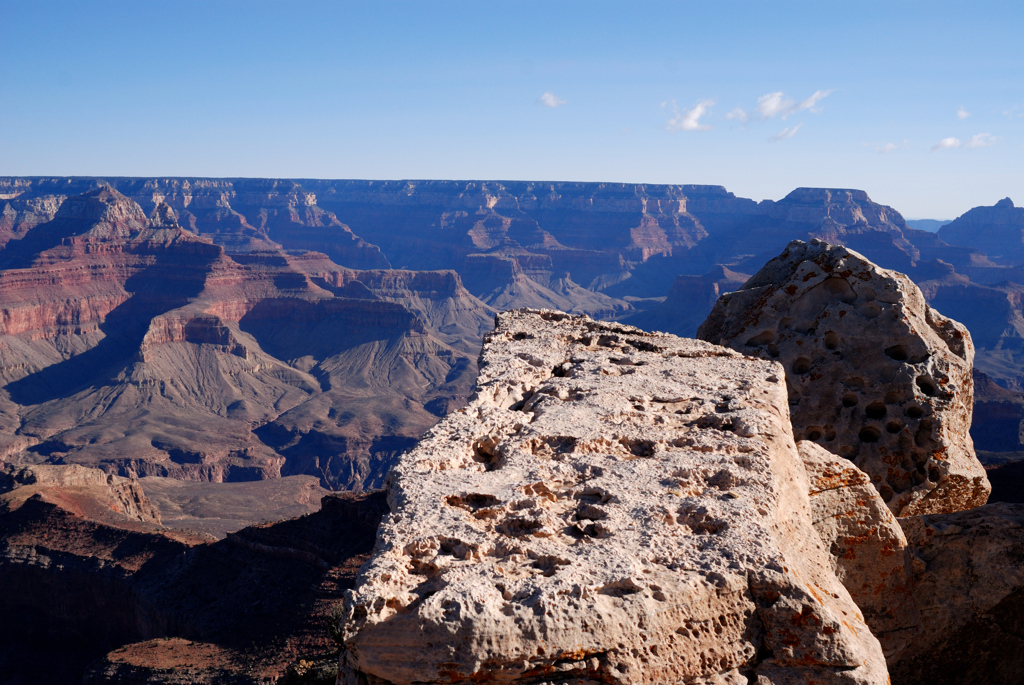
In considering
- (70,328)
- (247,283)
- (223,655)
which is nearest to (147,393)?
(70,328)

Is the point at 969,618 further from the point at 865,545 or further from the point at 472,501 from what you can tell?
the point at 472,501

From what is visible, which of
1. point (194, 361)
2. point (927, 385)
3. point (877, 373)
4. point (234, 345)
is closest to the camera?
point (927, 385)

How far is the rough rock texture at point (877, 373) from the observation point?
10.3m

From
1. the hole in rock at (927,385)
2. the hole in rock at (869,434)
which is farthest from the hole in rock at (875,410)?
the hole in rock at (927,385)

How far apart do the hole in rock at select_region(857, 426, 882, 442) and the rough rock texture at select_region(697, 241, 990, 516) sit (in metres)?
0.01

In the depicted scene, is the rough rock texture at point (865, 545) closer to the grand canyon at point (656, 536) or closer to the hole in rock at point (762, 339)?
the grand canyon at point (656, 536)

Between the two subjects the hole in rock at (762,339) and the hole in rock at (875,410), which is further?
the hole in rock at (762,339)

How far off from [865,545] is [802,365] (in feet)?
13.8

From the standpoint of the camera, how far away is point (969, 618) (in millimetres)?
7777

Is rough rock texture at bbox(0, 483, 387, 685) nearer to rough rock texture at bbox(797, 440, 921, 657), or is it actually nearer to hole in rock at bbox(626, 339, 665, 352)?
Answer: hole in rock at bbox(626, 339, 665, 352)

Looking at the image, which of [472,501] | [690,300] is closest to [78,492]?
[472,501]

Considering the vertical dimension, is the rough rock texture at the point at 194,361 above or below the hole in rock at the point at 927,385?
below

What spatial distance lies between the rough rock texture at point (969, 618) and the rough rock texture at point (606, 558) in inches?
90.5

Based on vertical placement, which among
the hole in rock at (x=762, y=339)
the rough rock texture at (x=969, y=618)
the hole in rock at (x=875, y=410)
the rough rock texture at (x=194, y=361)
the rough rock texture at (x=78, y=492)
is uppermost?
the hole in rock at (x=762, y=339)
